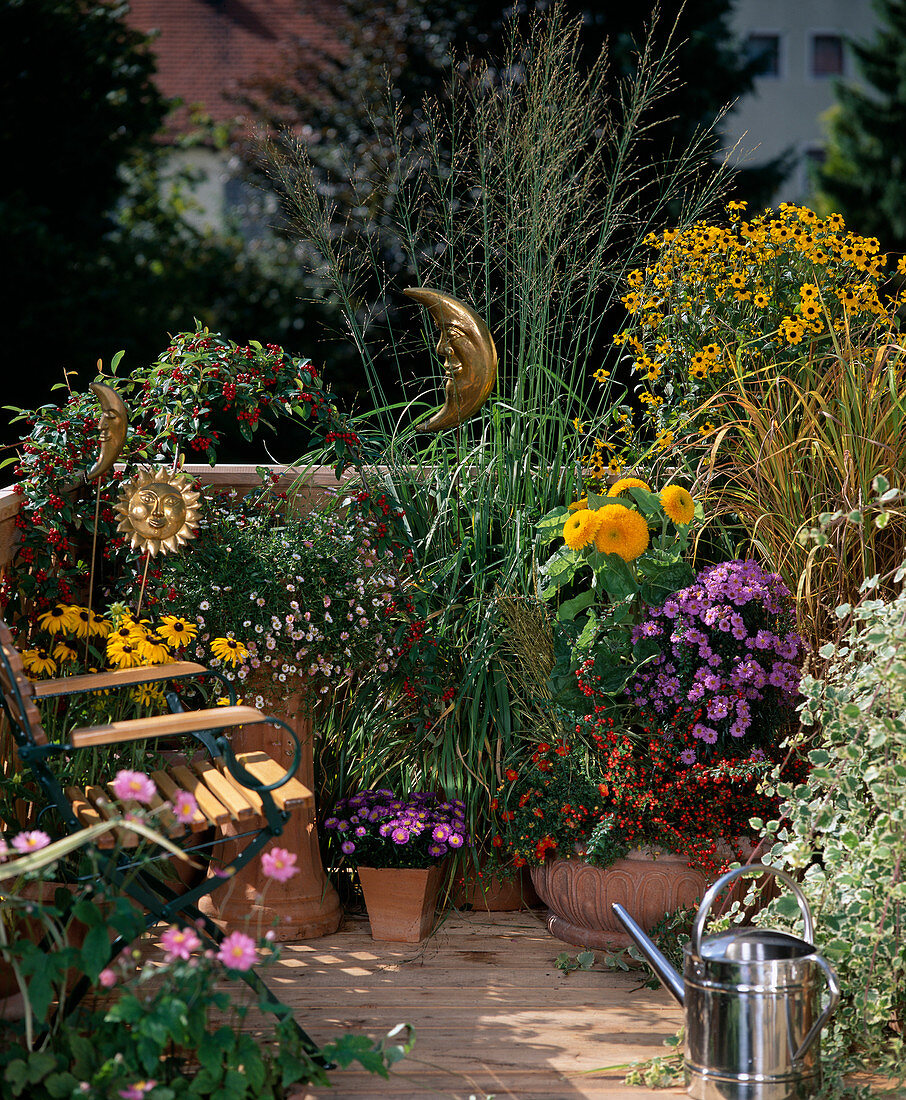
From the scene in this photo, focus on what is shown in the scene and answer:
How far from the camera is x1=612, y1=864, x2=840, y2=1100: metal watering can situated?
6.33 ft

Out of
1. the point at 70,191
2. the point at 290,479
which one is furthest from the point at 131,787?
the point at 70,191

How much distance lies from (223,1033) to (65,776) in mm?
1049

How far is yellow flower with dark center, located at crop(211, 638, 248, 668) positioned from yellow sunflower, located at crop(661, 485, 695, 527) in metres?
1.09

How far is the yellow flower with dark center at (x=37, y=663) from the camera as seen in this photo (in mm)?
2682

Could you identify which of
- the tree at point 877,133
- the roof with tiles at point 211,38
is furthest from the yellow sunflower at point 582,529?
the tree at point 877,133

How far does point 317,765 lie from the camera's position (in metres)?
3.20

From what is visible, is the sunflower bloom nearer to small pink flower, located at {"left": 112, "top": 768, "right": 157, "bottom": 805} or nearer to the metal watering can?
small pink flower, located at {"left": 112, "top": 768, "right": 157, "bottom": 805}

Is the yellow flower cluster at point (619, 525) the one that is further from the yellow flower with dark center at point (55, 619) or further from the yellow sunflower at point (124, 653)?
the yellow flower with dark center at point (55, 619)

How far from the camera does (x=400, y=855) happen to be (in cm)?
282

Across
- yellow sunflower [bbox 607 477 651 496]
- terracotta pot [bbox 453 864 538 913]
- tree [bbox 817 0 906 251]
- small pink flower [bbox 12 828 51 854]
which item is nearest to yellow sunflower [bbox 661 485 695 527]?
yellow sunflower [bbox 607 477 651 496]

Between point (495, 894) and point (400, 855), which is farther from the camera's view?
point (495, 894)

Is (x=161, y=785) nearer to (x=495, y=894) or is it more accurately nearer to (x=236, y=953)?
(x=236, y=953)

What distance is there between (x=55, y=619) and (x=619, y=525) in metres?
1.40

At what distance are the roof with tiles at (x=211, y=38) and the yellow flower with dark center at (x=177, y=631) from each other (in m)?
14.0
